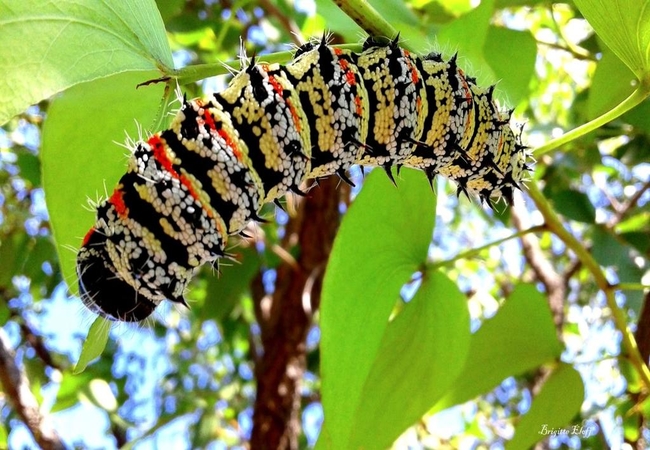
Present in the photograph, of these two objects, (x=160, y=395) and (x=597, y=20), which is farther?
(x=160, y=395)

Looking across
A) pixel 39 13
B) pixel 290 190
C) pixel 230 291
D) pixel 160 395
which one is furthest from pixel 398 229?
pixel 160 395

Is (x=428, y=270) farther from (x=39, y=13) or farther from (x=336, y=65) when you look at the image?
(x=39, y=13)

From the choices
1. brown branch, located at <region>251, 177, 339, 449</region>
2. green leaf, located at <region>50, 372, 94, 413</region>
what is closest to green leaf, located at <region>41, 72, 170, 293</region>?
green leaf, located at <region>50, 372, 94, 413</region>

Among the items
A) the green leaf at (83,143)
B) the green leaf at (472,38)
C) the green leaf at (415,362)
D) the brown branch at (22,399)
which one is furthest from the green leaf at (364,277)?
the brown branch at (22,399)

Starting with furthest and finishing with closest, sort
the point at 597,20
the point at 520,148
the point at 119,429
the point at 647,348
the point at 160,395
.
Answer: the point at 160,395 → the point at 119,429 → the point at 647,348 → the point at 520,148 → the point at 597,20

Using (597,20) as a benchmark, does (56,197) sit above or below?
below

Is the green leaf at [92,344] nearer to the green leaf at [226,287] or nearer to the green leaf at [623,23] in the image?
the green leaf at [623,23]
